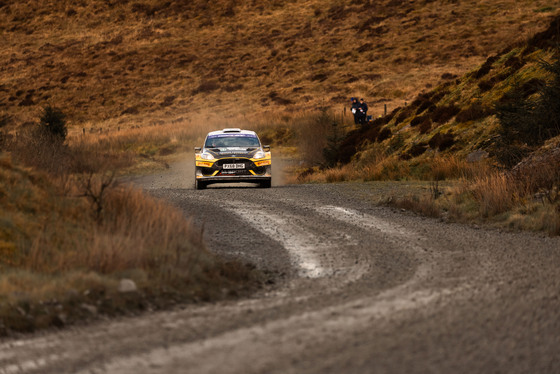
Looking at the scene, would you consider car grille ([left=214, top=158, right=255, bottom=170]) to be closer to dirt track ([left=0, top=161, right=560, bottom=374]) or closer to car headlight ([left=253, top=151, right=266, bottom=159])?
car headlight ([left=253, top=151, right=266, bottom=159])

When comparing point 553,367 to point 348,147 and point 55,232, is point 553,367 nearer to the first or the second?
point 55,232

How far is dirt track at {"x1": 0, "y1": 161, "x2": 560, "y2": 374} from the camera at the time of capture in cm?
552

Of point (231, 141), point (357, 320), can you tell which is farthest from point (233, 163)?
point (357, 320)

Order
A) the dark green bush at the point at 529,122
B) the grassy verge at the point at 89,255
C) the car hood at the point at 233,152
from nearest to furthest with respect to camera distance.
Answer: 1. the grassy verge at the point at 89,255
2. the dark green bush at the point at 529,122
3. the car hood at the point at 233,152

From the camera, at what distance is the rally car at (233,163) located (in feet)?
71.8

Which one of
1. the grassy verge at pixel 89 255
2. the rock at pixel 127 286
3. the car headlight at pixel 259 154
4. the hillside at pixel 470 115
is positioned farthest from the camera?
the hillside at pixel 470 115

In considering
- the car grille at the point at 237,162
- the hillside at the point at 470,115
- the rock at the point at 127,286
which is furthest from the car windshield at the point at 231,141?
the rock at the point at 127,286

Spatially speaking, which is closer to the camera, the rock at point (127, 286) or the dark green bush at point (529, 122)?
the rock at point (127, 286)

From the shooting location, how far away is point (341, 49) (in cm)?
7538

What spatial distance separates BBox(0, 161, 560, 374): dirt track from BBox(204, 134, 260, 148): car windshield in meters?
10.5

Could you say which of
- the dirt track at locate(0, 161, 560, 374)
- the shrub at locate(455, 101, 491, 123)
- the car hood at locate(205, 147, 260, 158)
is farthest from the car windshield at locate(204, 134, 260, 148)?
the dirt track at locate(0, 161, 560, 374)

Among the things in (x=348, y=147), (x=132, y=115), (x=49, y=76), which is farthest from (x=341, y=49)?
(x=348, y=147)

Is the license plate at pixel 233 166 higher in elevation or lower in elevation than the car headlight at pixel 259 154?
lower

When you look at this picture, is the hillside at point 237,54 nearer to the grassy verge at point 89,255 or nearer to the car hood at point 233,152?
the car hood at point 233,152
